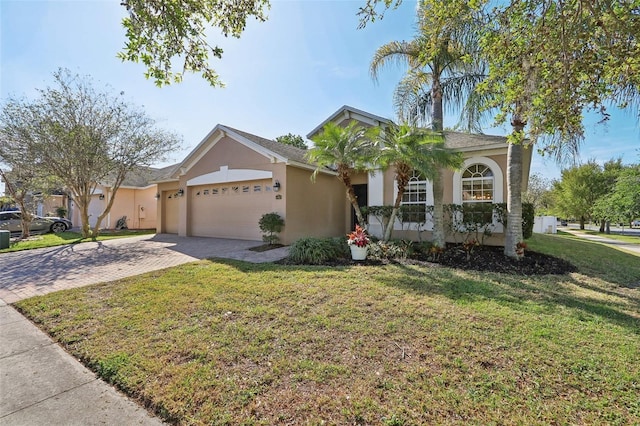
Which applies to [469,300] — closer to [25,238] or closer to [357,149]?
[357,149]

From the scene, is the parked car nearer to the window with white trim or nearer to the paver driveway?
the paver driveway

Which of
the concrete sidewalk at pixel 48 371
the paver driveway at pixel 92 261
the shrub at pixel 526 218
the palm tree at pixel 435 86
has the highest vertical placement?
the palm tree at pixel 435 86

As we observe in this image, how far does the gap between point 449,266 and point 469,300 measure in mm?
3110

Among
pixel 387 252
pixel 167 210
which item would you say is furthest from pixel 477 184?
pixel 167 210

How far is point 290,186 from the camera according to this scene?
12273mm

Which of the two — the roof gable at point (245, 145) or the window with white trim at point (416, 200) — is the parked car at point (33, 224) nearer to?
the roof gable at point (245, 145)

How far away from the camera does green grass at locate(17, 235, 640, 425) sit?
2631 mm

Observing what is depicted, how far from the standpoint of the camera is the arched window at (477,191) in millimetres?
10758

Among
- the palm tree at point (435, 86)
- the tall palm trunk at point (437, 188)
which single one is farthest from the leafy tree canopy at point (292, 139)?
the tall palm trunk at point (437, 188)

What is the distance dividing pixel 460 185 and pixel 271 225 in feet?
27.0

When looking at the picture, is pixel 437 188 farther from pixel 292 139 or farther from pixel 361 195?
pixel 292 139

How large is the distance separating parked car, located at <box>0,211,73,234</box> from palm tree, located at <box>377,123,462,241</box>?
23.2 m

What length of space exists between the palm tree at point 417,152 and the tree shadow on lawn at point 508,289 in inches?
126

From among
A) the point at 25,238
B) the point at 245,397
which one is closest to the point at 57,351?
the point at 245,397
